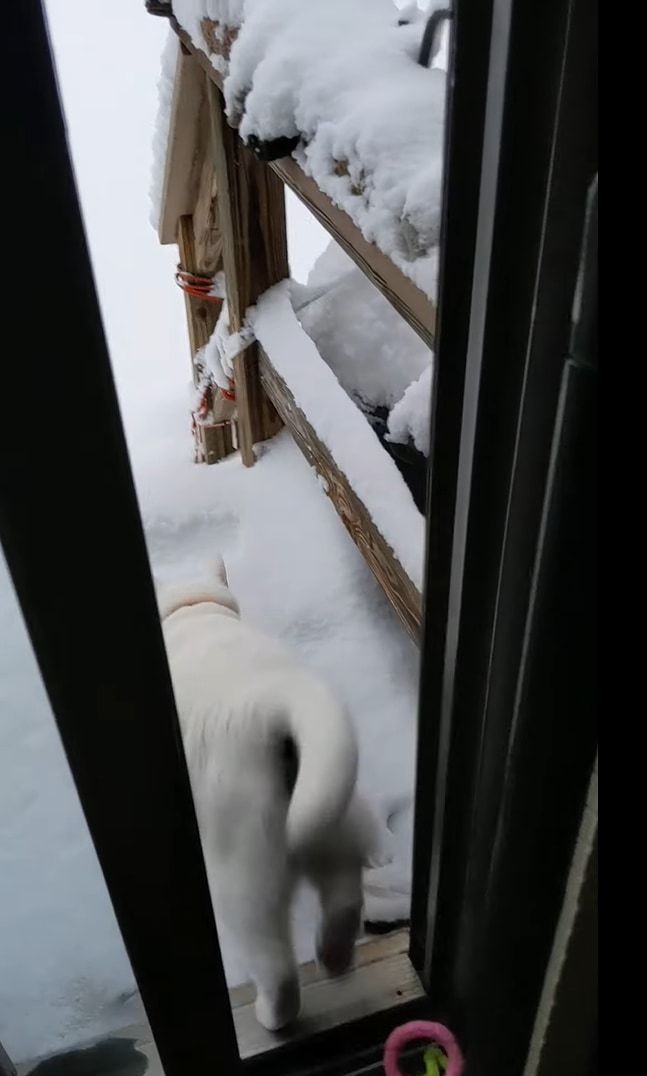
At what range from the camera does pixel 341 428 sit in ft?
4.79

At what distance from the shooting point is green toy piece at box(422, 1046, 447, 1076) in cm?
86

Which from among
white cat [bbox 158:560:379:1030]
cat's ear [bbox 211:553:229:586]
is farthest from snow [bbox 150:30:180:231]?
white cat [bbox 158:560:379:1030]

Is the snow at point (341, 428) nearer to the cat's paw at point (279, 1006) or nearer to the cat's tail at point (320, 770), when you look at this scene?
the cat's tail at point (320, 770)

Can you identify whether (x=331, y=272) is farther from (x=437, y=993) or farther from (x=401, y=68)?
(x=437, y=993)

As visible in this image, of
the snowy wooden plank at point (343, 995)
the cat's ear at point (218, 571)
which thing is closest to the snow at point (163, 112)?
the cat's ear at point (218, 571)

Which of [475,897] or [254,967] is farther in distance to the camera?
[254,967]

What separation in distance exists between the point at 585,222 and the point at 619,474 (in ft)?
0.37

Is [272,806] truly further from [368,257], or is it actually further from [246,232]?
[246,232]

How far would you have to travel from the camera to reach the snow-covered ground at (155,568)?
0.62 m

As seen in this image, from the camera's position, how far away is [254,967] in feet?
2.86

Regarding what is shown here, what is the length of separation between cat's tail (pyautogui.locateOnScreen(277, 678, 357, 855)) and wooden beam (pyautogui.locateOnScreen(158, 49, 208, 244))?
61.1 inches

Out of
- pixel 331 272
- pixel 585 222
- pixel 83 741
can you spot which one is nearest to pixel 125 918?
pixel 83 741

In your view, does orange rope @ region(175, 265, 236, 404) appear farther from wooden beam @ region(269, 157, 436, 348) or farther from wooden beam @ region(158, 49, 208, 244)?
wooden beam @ region(269, 157, 436, 348)

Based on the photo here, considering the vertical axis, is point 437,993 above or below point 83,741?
below
